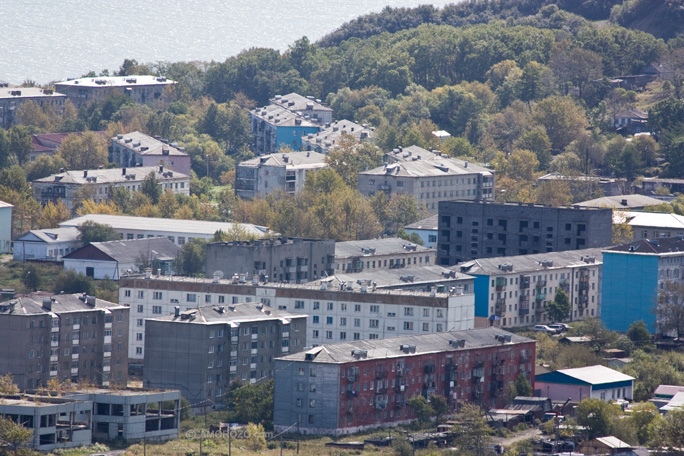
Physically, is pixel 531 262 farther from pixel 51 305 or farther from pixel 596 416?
pixel 51 305

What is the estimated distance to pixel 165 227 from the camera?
364 feet

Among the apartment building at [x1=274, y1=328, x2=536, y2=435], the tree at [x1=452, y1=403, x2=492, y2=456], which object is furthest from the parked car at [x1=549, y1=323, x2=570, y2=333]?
the tree at [x1=452, y1=403, x2=492, y2=456]

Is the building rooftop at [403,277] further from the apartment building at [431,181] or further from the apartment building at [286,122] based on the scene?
the apartment building at [286,122]

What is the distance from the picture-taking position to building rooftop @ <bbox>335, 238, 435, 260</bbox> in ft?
329

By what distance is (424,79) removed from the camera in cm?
17638

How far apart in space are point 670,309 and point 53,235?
129 feet

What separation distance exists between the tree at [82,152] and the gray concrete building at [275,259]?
47877 mm

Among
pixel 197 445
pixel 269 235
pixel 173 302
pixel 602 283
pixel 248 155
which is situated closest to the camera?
pixel 197 445

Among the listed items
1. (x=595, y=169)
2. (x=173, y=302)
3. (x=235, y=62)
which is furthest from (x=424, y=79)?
(x=173, y=302)

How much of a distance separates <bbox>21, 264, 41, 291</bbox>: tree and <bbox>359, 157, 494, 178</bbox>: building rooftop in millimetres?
36138

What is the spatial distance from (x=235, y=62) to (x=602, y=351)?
10539cm

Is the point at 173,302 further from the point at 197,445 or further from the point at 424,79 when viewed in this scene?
the point at 424,79

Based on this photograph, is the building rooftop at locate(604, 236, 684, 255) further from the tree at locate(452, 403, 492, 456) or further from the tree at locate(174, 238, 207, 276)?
the tree at locate(452, 403, 492, 456)

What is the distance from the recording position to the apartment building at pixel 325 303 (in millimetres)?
79875
